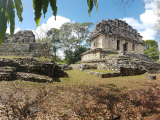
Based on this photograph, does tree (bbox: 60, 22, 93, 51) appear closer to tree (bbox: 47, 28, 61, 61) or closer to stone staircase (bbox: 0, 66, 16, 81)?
tree (bbox: 47, 28, 61, 61)

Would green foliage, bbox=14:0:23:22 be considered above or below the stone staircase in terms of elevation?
above

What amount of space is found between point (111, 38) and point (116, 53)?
3234 mm

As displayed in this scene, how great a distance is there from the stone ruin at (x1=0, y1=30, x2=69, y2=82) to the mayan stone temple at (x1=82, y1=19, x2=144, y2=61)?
331 inches

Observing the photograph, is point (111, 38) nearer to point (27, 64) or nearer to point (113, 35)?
point (113, 35)

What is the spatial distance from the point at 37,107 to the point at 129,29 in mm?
23252

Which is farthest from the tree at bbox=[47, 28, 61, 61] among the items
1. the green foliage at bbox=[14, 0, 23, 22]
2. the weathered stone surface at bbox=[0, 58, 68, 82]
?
the green foliage at bbox=[14, 0, 23, 22]

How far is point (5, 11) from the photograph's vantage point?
895 mm

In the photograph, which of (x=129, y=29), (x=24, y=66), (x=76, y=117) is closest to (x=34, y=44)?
(x=24, y=66)

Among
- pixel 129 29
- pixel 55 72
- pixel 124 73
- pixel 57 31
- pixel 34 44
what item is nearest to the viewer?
pixel 55 72

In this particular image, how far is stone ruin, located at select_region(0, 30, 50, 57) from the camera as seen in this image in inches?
371

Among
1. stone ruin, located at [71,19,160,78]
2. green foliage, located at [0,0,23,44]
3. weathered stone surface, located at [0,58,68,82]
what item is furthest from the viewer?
stone ruin, located at [71,19,160,78]

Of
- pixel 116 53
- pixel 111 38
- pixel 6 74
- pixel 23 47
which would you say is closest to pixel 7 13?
pixel 6 74

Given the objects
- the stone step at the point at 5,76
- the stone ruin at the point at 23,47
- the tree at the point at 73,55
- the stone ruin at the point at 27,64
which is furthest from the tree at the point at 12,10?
the tree at the point at 73,55

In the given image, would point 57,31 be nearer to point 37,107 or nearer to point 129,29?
point 129,29
